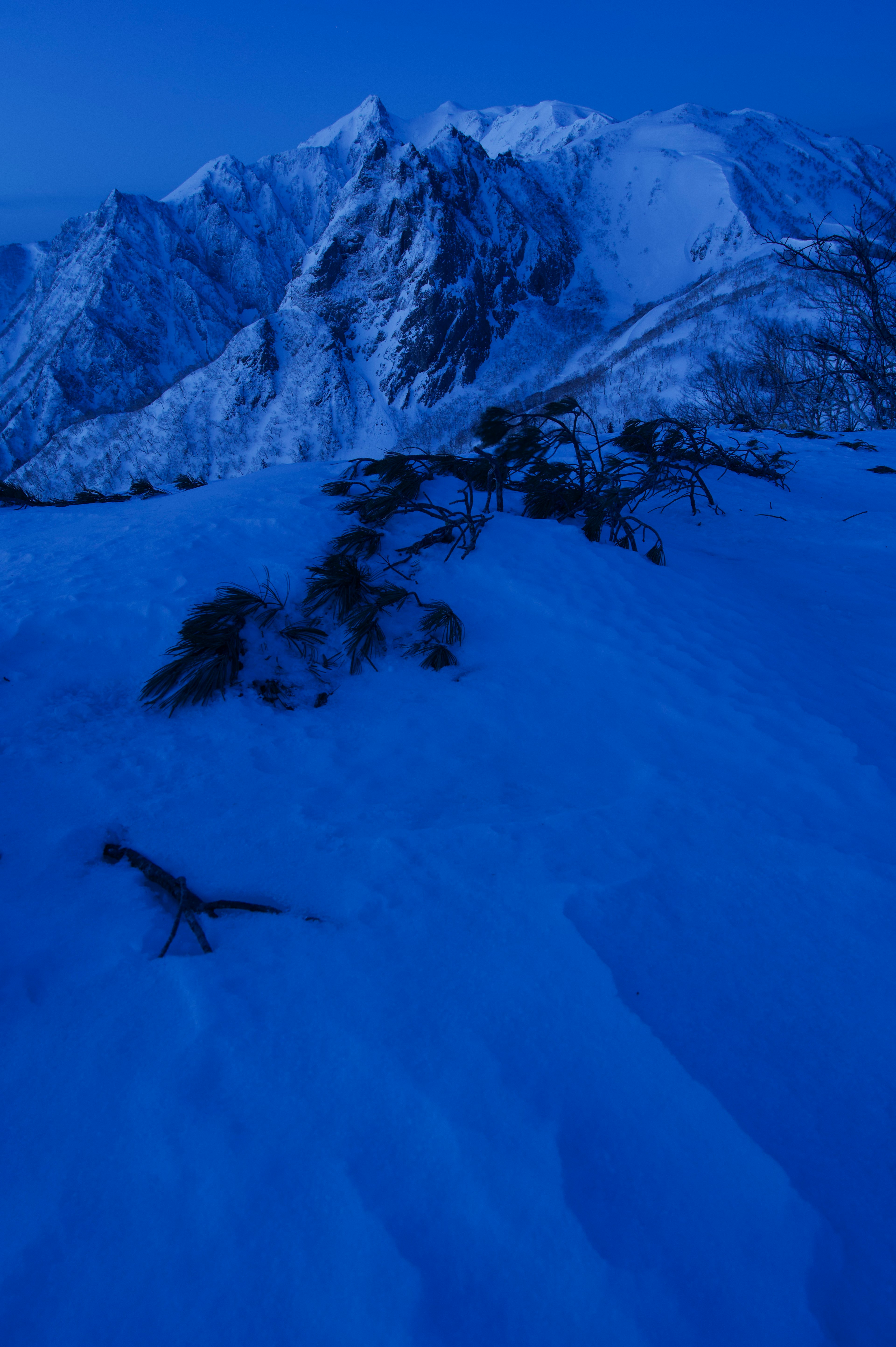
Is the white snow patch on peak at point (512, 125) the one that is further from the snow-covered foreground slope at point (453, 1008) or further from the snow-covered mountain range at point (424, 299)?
the snow-covered foreground slope at point (453, 1008)

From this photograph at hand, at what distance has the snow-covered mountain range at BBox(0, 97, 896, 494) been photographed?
70.6 meters

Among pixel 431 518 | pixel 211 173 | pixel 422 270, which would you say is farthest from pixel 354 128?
pixel 431 518

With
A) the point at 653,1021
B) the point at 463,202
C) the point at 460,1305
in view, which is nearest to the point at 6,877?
the point at 460,1305

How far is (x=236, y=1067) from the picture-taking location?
3.14 feet

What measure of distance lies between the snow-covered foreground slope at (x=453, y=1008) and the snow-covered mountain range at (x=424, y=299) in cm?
4759

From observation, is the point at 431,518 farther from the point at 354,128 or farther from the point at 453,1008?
the point at 354,128

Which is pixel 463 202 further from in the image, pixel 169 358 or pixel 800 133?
pixel 800 133

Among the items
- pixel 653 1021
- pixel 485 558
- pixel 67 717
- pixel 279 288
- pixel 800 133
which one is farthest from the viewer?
pixel 279 288

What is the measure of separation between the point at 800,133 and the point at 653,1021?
15840cm

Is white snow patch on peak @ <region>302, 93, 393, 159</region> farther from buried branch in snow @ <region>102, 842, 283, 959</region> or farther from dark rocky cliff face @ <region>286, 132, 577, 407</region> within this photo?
buried branch in snow @ <region>102, 842, 283, 959</region>

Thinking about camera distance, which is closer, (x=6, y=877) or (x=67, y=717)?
(x=6, y=877)

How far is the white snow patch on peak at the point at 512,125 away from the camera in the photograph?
148500 millimetres

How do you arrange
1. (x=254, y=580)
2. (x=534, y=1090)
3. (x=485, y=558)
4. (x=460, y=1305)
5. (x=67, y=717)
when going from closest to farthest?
(x=460, y=1305) < (x=534, y=1090) < (x=67, y=717) < (x=254, y=580) < (x=485, y=558)

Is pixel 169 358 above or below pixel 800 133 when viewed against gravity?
below
